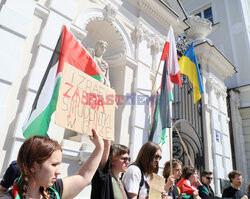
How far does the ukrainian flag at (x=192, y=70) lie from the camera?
17.6ft

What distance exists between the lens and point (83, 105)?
1.69 meters

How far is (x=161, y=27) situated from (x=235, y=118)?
6.11m

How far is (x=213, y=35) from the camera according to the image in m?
12.2

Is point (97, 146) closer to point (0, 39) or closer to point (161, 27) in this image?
point (0, 39)

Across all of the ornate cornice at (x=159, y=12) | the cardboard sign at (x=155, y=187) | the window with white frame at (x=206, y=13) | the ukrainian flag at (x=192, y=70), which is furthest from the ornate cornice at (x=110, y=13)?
the window with white frame at (x=206, y=13)

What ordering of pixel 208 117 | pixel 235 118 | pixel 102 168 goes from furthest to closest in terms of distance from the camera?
pixel 235 118
pixel 208 117
pixel 102 168

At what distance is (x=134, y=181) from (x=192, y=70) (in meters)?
4.22

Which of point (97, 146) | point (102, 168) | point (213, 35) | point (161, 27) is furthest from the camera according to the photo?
point (213, 35)

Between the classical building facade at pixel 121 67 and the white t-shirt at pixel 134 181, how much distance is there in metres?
1.76

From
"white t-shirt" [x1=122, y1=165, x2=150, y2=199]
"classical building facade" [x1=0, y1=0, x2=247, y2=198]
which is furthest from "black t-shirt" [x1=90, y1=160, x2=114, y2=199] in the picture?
"classical building facade" [x1=0, y1=0, x2=247, y2=198]

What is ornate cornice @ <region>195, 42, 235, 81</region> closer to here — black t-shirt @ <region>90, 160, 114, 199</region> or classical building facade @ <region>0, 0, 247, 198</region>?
classical building facade @ <region>0, 0, 247, 198</region>

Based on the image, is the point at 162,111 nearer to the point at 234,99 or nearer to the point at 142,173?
the point at 142,173

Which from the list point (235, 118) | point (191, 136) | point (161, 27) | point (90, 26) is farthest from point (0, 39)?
point (235, 118)

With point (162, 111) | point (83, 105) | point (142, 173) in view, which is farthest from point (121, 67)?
point (83, 105)
